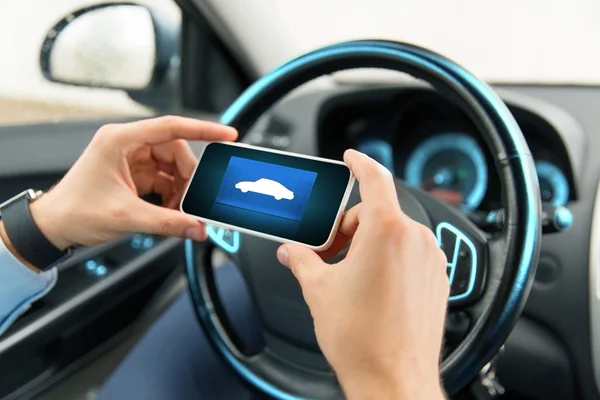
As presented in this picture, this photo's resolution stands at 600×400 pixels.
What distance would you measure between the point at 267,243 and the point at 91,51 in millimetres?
896

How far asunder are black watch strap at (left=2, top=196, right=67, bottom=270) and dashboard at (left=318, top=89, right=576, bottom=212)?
0.73 metres

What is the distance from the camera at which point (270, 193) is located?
737mm

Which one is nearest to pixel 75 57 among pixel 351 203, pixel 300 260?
pixel 351 203

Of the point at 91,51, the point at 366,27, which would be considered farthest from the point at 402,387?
the point at 366,27

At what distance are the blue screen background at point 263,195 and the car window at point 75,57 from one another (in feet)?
2.52

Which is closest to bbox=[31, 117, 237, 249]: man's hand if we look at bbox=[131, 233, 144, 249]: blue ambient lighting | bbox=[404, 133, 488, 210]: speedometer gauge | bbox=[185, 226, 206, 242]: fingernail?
bbox=[185, 226, 206, 242]: fingernail

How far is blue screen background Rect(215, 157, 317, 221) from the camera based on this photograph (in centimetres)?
72

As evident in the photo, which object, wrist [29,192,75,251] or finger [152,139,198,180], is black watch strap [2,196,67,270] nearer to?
wrist [29,192,75,251]

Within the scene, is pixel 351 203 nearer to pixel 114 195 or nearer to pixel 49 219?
pixel 114 195

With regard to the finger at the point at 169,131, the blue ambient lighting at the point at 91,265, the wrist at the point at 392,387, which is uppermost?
the finger at the point at 169,131

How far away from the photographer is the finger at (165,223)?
80 centimetres

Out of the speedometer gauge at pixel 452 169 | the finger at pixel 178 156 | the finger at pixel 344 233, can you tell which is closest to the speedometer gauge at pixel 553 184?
the speedometer gauge at pixel 452 169

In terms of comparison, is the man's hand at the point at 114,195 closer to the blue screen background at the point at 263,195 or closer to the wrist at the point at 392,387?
the blue screen background at the point at 263,195

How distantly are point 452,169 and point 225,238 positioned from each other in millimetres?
635
